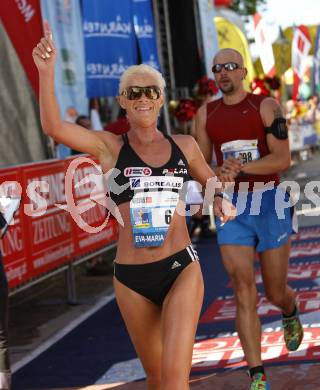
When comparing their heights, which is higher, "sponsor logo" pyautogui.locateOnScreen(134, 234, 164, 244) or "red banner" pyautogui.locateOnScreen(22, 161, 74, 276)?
"sponsor logo" pyautogui.locateOnScreen(134, 234, 164, 244)

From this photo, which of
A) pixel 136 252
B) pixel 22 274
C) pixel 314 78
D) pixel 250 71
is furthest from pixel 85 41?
pixel 314 78

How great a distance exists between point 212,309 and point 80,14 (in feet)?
17.7

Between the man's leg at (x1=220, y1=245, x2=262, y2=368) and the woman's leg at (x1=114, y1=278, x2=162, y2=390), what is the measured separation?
1440 millimetres

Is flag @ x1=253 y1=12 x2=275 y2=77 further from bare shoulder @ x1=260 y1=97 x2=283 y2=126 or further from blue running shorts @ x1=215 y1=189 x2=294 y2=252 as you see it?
blue running shorts @ x1=215 y1=189 x2=294 y2=252

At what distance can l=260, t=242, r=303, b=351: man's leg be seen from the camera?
643 centimetres

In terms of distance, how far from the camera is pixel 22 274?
875 centimetres

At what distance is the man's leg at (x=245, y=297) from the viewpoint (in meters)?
6.04

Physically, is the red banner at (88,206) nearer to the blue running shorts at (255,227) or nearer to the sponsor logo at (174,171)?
the blue running shorts at (255,227)

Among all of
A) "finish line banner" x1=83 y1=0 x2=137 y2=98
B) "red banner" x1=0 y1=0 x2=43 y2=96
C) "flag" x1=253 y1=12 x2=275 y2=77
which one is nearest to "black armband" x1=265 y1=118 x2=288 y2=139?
"red banner" x1=0 y1=0 x2=43 y2=96

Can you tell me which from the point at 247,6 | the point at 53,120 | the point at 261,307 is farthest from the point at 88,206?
the point at 247,6

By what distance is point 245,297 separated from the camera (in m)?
6.19

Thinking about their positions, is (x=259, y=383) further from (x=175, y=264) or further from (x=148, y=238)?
(x=148, y=238)

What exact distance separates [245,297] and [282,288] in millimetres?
495

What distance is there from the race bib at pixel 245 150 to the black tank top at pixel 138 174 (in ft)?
5.66
